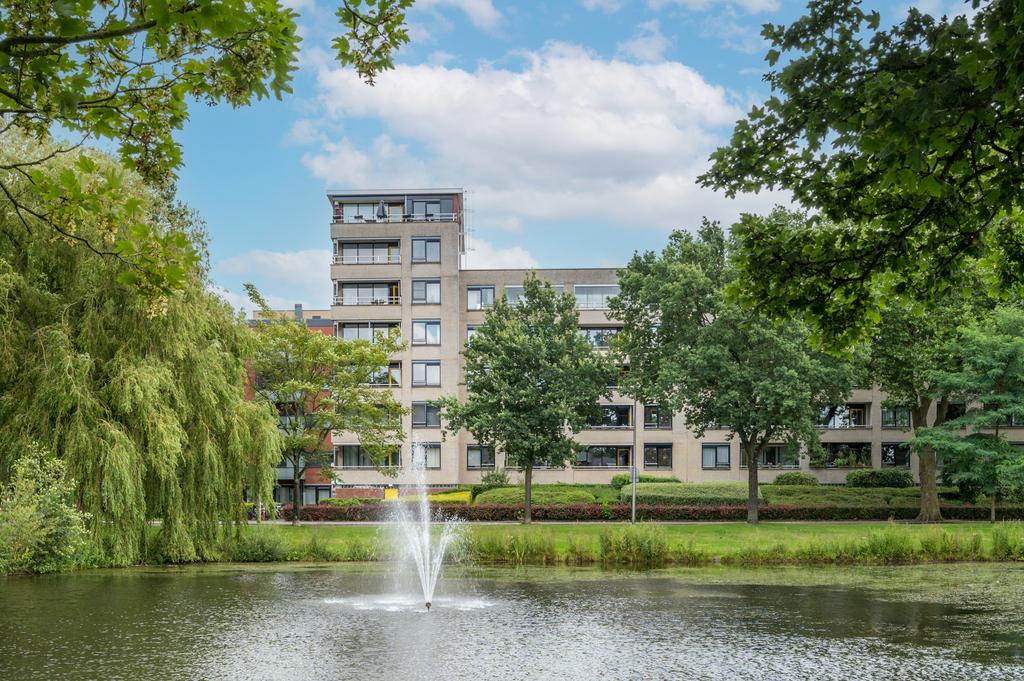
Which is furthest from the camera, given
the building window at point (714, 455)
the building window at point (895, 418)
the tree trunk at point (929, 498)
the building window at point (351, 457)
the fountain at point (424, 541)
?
the building window at point (714, 455)

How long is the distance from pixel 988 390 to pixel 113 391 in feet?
134

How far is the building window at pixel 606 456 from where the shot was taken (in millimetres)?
77625

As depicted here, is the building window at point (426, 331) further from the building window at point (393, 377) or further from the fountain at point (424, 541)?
the fountain at point (424, 541)

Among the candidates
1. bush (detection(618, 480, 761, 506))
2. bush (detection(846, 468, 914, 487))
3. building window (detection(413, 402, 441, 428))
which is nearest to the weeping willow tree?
bush (detection(618, 480, 761, 506))

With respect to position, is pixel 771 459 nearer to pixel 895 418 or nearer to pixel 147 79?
pixel 895 418

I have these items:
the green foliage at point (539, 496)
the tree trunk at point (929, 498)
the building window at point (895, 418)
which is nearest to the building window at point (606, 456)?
the green foliage at point (539, 496)

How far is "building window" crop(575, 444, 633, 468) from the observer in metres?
77.6

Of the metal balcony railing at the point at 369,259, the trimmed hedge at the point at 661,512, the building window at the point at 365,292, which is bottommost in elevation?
the trimmed hedge at the point at 661,512

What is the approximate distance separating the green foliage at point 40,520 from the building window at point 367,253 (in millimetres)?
49679

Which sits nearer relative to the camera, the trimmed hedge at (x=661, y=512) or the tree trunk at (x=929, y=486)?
the tree trunk at (x=929, y=486)

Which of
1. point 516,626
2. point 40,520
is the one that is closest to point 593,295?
point 40,520

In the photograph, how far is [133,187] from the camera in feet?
103

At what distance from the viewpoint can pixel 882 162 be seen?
402 inches

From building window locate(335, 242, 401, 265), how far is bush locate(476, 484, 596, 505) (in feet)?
80.7
